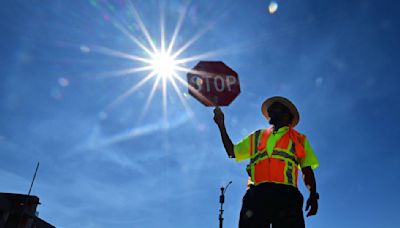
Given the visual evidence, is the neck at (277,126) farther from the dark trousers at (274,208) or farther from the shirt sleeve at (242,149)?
the dark trousers at (274,208)

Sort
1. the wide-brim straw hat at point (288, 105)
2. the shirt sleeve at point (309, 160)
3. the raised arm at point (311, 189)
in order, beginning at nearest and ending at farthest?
the raised arm at point (311, 189), the shirt sleeve at point (309, 160), the wide-brim straw hat at point (288, 105)

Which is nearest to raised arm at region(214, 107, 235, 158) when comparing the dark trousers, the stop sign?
the stop sign

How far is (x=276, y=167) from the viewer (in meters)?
3.57

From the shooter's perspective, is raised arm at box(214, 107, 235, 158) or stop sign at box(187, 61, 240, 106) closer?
stop sign at box(187, 61, 240, 106)

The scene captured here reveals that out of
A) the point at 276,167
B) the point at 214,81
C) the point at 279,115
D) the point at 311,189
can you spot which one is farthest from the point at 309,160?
the point at 214,81

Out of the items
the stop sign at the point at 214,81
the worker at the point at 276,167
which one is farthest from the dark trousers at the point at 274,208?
the stop sign at the point at 214,81

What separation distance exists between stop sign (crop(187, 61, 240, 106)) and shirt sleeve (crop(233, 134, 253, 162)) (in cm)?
72

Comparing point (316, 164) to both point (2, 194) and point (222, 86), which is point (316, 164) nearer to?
point (222, 86)

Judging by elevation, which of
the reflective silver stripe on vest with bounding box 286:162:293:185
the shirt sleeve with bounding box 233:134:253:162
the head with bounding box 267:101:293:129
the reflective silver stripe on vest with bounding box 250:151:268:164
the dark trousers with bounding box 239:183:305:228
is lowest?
the dark trousers with bounding box 239:183:305:228

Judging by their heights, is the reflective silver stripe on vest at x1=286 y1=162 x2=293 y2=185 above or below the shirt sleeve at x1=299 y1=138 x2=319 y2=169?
below

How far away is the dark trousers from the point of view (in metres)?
3.38

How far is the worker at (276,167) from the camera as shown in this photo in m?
3.42

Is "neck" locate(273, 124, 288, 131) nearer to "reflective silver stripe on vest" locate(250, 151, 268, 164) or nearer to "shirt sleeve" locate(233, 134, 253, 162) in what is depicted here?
"shirt sleeve" locate(233, 134, 253, 162)

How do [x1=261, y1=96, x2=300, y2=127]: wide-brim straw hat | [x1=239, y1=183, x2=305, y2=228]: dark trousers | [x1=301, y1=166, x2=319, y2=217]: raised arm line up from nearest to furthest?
[x1=239, y1=183, x2=305, y2=228]: dark trousers
[x1=301, y1=166, x2=319, y2=217]: raised arm
[x1=261, y1=96, x2=300, y2=127]: wide-brim straw hat
